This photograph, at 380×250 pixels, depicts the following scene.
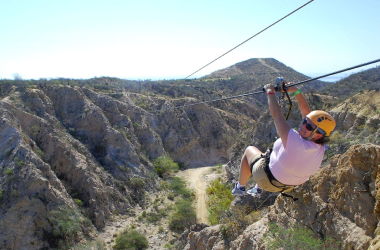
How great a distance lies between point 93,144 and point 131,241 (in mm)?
9691

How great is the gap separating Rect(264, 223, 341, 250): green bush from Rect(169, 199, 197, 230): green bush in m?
11.0

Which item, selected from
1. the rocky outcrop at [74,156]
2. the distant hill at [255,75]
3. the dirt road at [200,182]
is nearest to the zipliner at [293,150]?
the rocky outcrop at [74,156]

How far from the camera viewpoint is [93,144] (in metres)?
22.2

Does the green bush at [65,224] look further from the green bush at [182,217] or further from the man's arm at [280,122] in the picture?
the man's arm at [280,122]

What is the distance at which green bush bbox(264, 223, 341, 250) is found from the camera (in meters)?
5.23

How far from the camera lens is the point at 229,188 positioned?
765 inches

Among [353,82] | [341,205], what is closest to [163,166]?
[353,82]

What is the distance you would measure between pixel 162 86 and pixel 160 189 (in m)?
20.6

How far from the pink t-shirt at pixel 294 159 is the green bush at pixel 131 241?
1265 centimetres

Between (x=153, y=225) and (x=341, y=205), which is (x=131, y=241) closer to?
(x=153, y=225)

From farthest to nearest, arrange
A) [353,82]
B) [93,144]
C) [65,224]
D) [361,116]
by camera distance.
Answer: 1. [353,82]
2. [93,144]
3. [65,224]
4. [361,116]

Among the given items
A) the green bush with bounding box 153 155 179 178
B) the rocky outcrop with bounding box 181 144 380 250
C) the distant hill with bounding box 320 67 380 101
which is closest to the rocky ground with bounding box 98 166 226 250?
the green bush with bounding box 153 155 179 178

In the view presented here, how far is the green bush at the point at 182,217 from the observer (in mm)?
16672

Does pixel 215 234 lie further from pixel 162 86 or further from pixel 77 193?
pixel 162 86
